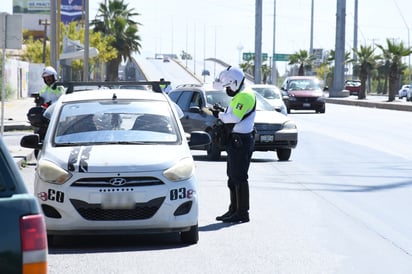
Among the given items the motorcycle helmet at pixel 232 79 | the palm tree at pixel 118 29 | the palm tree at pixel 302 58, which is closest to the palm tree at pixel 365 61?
the palm tree at pixel 118 29

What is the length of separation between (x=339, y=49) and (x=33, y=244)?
7532cm

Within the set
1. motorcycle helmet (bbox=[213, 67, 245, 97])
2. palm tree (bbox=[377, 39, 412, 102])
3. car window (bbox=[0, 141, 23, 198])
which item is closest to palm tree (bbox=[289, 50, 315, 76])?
palm tree (bbox=[377, 39, 412, 102])

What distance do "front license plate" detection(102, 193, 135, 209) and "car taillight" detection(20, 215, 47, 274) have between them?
4639 mm

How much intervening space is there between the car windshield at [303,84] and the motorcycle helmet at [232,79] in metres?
36.6

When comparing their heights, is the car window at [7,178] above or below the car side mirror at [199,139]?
above

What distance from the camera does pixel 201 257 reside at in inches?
343

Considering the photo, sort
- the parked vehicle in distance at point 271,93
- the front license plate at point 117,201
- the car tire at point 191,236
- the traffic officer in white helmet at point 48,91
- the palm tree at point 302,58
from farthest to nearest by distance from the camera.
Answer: the palm tree at point 302,58 → the parked vehicle in distance at point 271,93 → the traffic officer in white helmet at point 48,91 → the car tire at point 191,236 → the front license plate at point 117,201

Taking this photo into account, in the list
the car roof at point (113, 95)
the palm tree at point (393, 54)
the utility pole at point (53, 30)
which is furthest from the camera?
the palm tree at point (393, 54)

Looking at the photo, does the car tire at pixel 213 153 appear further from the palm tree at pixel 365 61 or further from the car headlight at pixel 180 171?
the palm tree at pixel 365 61

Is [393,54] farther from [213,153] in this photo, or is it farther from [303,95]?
[213,153]

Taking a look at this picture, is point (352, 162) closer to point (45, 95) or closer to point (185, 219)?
point (45, 95)

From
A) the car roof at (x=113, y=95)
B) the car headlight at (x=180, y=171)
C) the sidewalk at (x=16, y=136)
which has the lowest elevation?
the sidewalk at (x=16, y=136)

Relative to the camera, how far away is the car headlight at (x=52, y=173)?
897cm

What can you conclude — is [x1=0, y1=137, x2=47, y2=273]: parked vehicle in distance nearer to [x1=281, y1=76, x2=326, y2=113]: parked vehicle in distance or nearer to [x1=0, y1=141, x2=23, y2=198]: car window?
[x1=0, y1=141, x2=23, y2=198]: car window
